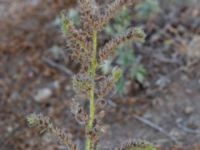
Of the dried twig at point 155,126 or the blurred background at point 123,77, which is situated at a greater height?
the blurred background at point 123,77

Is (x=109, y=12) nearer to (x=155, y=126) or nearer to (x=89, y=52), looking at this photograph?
(x=89, y=52)

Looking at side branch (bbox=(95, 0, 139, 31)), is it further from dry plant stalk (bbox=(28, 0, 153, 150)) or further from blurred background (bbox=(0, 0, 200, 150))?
blurred background (bbox=(0, 0, 200, 150))

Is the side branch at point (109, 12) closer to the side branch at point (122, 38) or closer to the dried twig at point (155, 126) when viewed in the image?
the side branch at point (122, 38)

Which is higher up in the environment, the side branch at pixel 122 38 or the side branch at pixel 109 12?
the side branch at pixel 109 12

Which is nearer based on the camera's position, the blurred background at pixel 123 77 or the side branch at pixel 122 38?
the side branch at pixel 122 38

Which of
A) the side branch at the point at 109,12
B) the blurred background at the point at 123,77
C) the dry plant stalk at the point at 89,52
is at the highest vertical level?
the blurred background at the point at 123,77

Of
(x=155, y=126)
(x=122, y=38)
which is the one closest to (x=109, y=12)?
(x=122, y=38)

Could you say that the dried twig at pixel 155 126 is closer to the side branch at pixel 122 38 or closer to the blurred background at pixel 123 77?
the blurred background at pixel 123 77

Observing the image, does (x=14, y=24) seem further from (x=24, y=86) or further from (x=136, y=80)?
(x=136, y=80)

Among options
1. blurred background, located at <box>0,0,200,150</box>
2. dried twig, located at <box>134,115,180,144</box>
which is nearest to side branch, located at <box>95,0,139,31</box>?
blurred background, located at <box>0,0,200,150</box>

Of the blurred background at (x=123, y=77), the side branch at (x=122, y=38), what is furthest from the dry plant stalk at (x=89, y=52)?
the blurred background at (x=123, y=77)
